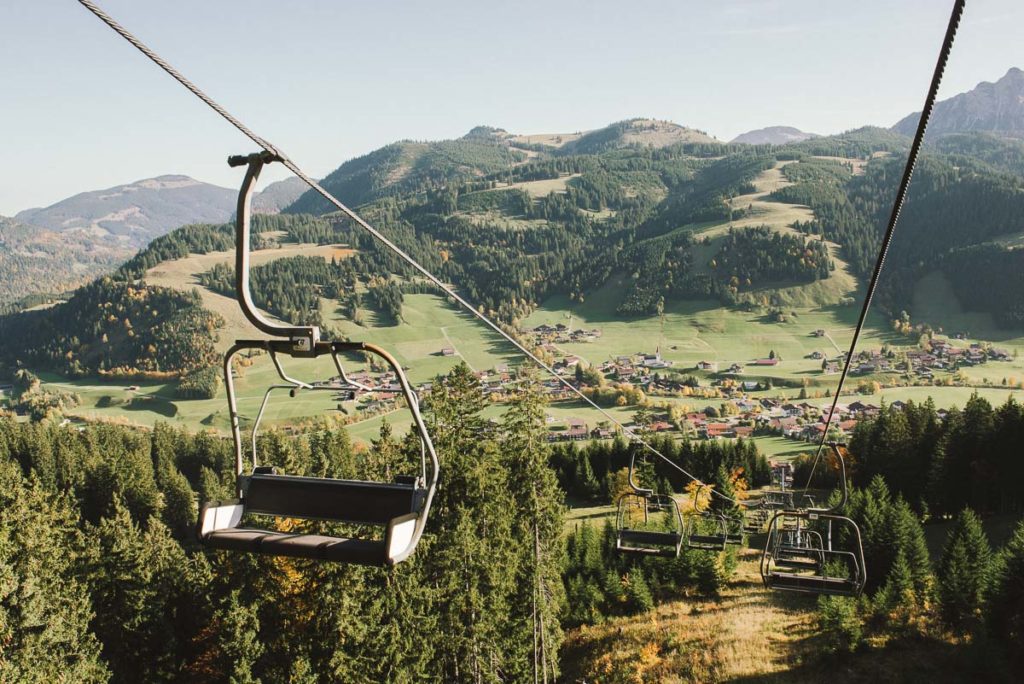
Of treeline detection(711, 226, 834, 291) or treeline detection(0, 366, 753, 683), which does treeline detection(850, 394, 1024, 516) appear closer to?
treeline detection(0, 366, 753, 683)

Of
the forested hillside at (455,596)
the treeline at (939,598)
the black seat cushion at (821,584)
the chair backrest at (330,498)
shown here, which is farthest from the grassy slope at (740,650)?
the chair backrest at (330,498)

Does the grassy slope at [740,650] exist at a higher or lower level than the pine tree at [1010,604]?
lower

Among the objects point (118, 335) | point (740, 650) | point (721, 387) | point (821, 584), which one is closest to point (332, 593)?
point (821, 584)

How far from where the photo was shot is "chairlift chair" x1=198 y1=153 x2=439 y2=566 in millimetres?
3721

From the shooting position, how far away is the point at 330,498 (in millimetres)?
4578

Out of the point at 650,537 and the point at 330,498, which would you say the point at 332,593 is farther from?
the point at 330,498

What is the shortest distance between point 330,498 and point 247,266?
5.93ft

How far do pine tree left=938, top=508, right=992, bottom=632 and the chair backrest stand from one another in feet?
94.8

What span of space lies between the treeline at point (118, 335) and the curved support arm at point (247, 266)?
159m

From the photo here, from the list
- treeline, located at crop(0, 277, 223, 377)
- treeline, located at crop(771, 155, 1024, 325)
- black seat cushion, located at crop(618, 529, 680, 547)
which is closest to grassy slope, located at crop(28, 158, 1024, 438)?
treeline, located at crop(771, 155, 1024, 325)

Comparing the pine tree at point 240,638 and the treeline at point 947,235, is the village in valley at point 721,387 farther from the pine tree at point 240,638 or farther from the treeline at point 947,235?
the pine tree at point 240,638

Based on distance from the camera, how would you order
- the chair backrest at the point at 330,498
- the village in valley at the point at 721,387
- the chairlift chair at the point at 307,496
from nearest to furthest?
the chairlift chair at the point at 307,496 → the chair backrest at the point at 330,498 → the village in valley at the point at 721,387

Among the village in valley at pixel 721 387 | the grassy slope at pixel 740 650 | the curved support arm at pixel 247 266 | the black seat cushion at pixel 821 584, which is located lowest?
the village in valley at pixel 721 387

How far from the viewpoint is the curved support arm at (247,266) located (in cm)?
354
